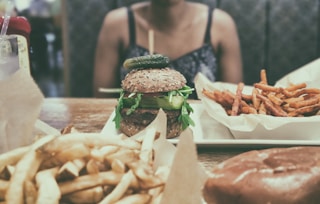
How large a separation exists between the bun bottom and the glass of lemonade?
51 centimetres

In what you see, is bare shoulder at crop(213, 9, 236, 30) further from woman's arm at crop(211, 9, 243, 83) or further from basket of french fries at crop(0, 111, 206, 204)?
basket of french fries at crop(0, 111, 206, 204)

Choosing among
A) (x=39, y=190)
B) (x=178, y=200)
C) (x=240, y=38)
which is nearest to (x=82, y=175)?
(x=39, y=190)

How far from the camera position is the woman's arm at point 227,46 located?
4.13 meters

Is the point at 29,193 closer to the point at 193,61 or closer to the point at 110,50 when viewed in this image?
the point at 193,61

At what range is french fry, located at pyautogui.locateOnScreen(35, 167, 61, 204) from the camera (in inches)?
35.9

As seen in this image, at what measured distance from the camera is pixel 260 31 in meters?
4.55

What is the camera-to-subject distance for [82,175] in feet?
3.34

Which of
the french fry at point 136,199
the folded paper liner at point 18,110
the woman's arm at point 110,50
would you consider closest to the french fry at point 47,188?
the french fry at point 136,199

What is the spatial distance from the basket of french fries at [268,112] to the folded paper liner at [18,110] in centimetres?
92

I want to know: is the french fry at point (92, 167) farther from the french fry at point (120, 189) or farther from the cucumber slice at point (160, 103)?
the cucumber slice at point (160, 103)

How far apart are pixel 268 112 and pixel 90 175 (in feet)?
3.99

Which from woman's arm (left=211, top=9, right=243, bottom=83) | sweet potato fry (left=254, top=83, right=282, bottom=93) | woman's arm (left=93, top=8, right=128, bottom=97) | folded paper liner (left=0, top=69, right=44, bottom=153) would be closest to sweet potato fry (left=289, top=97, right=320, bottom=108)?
sweet potato fry (left=254, top=83, right=282, bottom=93)

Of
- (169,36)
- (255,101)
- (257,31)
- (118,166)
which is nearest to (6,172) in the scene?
(118,166)

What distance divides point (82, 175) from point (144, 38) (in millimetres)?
3109
